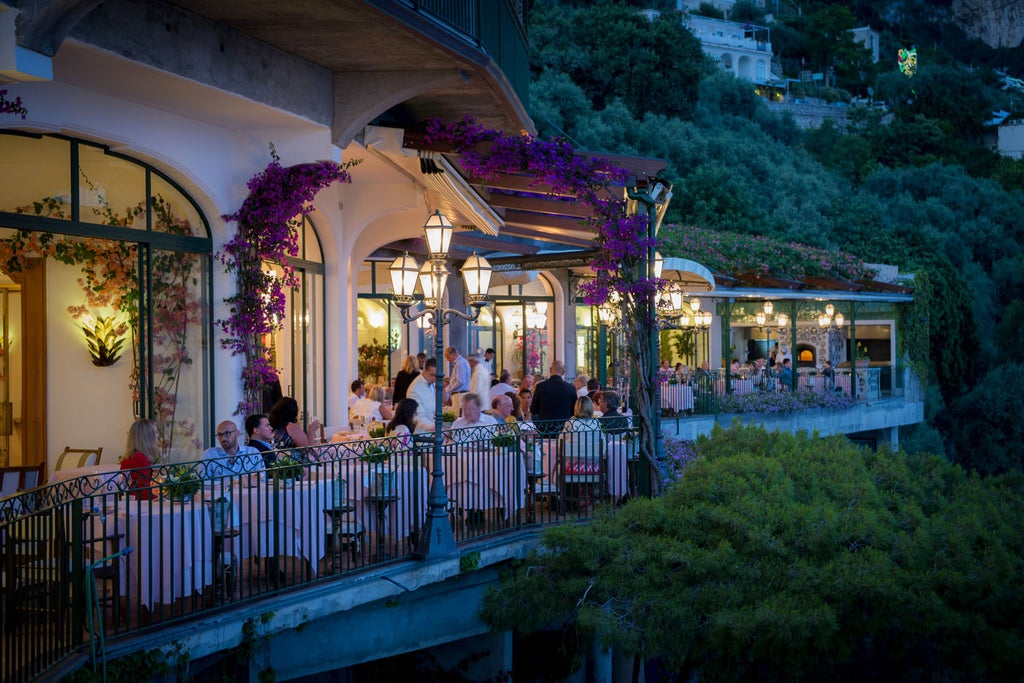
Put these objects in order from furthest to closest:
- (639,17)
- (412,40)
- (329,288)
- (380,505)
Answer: (639,17)
(329,288)
(412,40)
(380,505)

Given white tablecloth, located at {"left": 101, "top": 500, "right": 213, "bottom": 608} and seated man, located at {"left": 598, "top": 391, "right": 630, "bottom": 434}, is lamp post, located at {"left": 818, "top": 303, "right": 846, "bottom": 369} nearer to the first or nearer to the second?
seated man, located at {"left": 598, "top": 391, "right": 630, "bottom": 434}

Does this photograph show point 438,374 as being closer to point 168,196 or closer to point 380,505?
point 380,505

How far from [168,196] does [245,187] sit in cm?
87

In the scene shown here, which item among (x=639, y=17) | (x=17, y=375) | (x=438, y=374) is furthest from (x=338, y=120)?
(x=639, y=17)

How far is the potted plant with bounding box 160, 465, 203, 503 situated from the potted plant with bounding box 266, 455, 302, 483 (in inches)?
23.2

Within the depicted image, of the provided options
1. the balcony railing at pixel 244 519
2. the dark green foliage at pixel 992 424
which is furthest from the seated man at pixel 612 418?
the dark green foliage at pixel 992 424

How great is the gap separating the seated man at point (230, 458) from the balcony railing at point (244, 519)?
4 cm

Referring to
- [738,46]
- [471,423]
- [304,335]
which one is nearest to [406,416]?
[471,423]

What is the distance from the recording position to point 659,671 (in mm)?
13125

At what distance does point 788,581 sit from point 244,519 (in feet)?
13.5

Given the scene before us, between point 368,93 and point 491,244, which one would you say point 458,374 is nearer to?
point 491,244

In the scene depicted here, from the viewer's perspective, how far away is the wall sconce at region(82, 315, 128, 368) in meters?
11.4

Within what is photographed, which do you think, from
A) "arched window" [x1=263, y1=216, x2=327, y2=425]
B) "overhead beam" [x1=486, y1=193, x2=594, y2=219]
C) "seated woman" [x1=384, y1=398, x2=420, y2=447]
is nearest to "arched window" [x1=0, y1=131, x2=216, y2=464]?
"seated woman" [x1=384, y1=398, x2=420, y2=447]

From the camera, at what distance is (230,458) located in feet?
26.3
